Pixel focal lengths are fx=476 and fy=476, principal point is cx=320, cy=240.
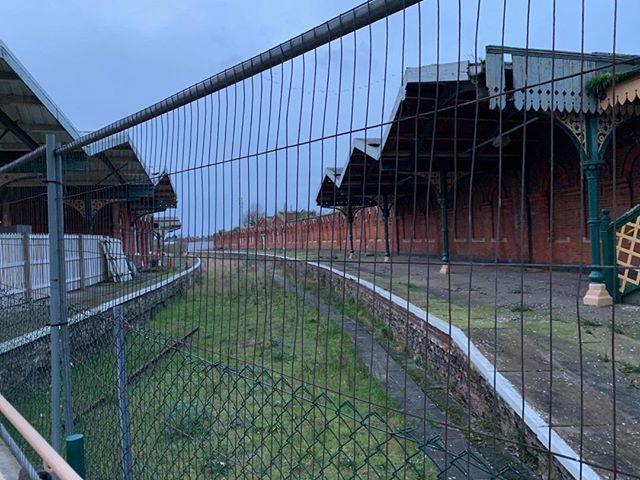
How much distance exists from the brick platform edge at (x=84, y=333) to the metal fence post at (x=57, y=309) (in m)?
0.27

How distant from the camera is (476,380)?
4.37m

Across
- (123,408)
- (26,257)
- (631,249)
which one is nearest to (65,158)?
(123,408)

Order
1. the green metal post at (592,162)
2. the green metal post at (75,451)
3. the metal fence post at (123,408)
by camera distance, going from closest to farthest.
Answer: the green metal post at (75,451) < the metal fence post at (123,408) < the green metal post at (592,162)

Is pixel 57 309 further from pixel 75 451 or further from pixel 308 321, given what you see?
pixel 308 321

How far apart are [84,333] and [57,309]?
0.79 m

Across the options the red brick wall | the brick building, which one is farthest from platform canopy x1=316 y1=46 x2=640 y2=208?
the red brick wall

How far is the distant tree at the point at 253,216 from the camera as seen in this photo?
7.13 ft

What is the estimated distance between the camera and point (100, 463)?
327 cm

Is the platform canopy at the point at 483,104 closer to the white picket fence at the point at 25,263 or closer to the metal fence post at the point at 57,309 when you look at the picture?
the metal fence post at the point at 57,309

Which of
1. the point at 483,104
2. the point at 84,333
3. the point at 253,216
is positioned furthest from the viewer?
the point at 84,333

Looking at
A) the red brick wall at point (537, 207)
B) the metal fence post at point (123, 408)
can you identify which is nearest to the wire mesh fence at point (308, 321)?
the metal fence post at point (123, 408)

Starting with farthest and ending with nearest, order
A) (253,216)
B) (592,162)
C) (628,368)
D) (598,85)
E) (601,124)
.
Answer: (601,124), (592,162), (598,85), (628,368), (253,216)

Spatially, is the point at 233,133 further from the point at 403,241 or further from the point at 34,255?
the point at 403,241

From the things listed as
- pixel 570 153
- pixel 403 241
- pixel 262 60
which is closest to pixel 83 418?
pixel 262 60
